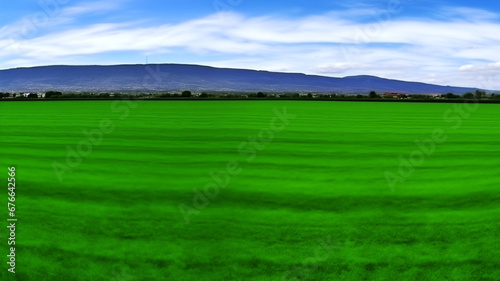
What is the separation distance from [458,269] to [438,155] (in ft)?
30.7

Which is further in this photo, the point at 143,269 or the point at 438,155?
the point at 438,155

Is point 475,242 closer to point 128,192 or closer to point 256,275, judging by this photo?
point 256,275

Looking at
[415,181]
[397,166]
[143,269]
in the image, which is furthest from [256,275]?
[397,166]

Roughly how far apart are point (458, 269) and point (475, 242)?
1.16 m

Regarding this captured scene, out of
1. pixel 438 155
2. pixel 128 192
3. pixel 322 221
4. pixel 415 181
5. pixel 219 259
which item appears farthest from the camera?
pixel 438 155

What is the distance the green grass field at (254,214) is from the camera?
18.8 feet

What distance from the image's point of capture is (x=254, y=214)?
307 inches

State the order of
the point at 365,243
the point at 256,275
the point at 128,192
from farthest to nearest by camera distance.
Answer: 1. the point at 128,192
2. the point at 365,243
3. the point at 256,275

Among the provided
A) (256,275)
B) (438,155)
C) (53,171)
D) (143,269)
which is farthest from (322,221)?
→ (438,155)

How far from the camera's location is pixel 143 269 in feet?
18.6

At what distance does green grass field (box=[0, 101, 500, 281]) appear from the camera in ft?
18.8

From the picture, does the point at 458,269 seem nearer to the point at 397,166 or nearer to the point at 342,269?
the point at 342,269

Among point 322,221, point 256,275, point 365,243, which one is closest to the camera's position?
point 256,275

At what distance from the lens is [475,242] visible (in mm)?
6523
